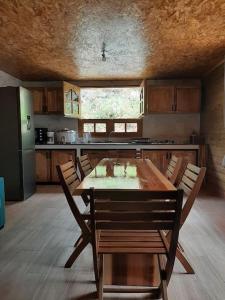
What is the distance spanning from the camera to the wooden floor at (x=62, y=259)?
5.60 feet

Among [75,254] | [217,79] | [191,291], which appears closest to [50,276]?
[75,254]

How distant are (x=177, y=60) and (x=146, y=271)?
344 centimetres

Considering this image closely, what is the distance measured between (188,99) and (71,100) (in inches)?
99.0

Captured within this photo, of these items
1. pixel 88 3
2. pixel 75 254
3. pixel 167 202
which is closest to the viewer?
pixel 167 202

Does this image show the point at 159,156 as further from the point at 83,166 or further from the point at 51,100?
the point at 51,100

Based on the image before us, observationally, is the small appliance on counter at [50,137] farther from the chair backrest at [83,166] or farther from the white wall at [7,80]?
the chair backrest at [83,166]

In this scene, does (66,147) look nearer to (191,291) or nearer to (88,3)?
(88,3)

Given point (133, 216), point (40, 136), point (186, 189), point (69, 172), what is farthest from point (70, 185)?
point (40, 136)

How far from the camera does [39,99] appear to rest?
5250 millimetres

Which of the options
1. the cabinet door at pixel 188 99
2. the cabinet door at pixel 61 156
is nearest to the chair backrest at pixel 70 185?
the cabinet door at pixel 61 156

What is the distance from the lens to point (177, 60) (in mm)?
4016

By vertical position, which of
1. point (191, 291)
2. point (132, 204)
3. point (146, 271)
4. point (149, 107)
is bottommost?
point (191, 291)

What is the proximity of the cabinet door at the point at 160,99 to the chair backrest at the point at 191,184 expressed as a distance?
3.21 m

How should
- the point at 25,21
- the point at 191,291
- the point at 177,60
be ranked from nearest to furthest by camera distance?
the point at 191,291, the point at 25,21, the point at 177,60
